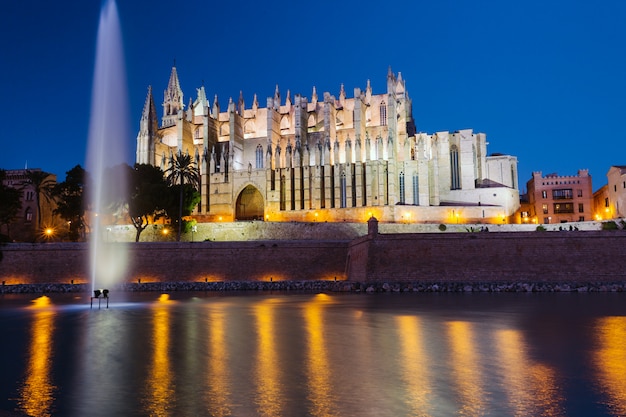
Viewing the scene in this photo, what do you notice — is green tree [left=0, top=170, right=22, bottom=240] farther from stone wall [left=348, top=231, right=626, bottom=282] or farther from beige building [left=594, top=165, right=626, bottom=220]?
beige building [left=594, top=165, right=626, bottom=220]

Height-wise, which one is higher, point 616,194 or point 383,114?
point 383,114

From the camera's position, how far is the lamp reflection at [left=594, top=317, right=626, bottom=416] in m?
7.70

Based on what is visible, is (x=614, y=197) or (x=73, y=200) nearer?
(x=73, y=200)

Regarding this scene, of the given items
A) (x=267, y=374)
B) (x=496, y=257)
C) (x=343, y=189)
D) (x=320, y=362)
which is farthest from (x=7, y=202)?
(x=267, y=374)

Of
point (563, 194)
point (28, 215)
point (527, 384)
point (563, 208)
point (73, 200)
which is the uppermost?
point (563, 194)

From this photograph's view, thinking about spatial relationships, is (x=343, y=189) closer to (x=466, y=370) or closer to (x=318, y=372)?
(x=466, y=370)

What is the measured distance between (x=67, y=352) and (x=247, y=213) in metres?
49.7

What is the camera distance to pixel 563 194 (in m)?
54.5

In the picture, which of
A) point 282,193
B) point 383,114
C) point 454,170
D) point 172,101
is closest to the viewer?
point 454,170

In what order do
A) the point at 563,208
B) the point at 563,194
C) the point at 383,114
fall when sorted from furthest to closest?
the point at 383,114, the point at 563,194, the point at 563,208

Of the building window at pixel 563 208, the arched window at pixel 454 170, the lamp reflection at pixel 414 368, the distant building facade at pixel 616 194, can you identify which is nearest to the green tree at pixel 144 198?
the arched window at pixel 454 170

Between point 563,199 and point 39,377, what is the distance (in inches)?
2118

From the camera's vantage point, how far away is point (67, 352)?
12.1m

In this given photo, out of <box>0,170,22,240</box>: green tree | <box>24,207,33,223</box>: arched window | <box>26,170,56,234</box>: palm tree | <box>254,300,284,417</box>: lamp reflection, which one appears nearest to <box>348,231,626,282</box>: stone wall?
<box>254,300,284,417</box>: lamp reflection
